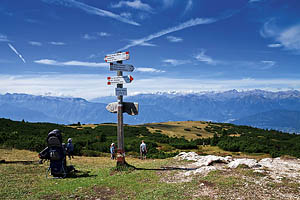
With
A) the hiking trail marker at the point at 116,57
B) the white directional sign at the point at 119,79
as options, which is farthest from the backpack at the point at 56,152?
the hiking trail marker at the point at 116,57

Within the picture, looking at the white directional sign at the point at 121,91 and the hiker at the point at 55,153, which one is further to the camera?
the white directional sign at the point at 121,91

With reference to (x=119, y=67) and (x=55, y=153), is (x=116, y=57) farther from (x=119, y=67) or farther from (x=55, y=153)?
(x=55, y=153)

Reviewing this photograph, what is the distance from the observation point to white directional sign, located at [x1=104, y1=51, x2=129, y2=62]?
41.4ft

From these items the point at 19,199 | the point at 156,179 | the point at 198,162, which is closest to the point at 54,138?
the point at 19,199

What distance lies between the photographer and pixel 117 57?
12.8 meters

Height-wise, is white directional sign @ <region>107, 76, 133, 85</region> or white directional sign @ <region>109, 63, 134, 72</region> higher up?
white directional sign @ <region>109, 63, 134, 72</region>

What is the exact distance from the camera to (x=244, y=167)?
40.3 ft

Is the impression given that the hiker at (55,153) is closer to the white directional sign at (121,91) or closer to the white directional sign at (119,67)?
the white directional sign at (121,91)

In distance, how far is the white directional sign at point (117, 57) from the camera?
12607 millimetres

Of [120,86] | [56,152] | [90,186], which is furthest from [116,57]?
[90,186]

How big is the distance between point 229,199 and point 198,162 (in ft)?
25.6

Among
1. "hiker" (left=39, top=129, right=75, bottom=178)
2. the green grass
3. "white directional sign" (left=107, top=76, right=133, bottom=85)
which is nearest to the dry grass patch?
"white directional sign" (left=107, top=76, right=133, bottom=85)

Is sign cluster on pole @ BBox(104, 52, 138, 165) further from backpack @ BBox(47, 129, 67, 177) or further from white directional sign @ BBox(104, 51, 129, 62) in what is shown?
backpack @ BBox(47, 129, 67, 177)

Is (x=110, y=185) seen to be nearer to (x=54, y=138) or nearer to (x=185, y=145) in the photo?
(x=54, y=138)
